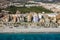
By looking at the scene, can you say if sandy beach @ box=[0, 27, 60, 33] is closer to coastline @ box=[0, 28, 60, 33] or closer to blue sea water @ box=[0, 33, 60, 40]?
coastline @ box=[0, 28, 60, 33]

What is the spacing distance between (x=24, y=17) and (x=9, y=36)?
22.8 feet

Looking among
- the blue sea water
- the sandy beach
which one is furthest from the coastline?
the blue sea water

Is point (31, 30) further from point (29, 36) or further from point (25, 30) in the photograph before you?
point (29, 36)

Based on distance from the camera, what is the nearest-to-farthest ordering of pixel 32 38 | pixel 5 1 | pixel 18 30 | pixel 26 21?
pixel 32 38, pixel 18 30, pixel 26 21, pixel 5 1

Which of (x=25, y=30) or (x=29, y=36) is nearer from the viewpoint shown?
(x=29, y=36)

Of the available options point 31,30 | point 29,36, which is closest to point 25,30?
point 31,30

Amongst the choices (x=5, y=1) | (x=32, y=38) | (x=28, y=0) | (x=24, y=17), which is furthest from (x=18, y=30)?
(x=28, y=0)

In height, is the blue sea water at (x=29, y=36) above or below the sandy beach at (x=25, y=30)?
above

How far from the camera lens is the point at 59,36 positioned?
24297mm

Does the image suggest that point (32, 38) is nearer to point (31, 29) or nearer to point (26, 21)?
point (31, 29)

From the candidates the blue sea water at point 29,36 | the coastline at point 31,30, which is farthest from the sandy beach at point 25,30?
the blue sea water at point 29,36

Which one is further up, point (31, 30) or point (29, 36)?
point (29, 36)

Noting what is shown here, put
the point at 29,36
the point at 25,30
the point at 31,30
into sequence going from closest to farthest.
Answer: the point at 29,36, the point at 25,30, the point at 31,30

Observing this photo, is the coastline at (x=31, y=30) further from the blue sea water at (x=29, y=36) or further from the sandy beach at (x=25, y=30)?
the blue sea water at (x=29, y=36)
